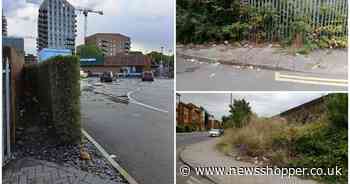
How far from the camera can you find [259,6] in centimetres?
319

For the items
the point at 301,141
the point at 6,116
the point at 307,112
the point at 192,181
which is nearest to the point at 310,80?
the point at 307,112

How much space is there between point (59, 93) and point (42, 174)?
586 millimetres

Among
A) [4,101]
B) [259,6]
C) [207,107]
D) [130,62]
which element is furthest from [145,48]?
[4,101]

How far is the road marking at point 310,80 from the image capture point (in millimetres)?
3188

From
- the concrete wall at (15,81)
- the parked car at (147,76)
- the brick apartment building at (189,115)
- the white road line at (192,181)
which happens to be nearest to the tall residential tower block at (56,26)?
the concrete wall at (15,81)

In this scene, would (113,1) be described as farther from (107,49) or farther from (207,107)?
(207,107)

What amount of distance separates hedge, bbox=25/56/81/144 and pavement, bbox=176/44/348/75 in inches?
31.0

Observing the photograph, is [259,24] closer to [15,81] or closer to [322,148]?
[322,148]

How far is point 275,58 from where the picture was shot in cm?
321

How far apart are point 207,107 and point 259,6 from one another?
0.79 m

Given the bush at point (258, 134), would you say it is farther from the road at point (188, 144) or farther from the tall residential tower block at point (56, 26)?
the tall residential tower block at point (56, 26)

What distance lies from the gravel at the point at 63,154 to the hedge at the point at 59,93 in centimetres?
7

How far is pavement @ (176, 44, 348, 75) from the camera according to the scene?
3195 mm

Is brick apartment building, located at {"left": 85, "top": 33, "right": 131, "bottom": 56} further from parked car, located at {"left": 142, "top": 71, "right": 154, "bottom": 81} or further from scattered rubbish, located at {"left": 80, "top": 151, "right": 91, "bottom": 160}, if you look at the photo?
scattered rubbish, located at {"left": 80, "top": 151, "right": 91, "bottom": 160}
